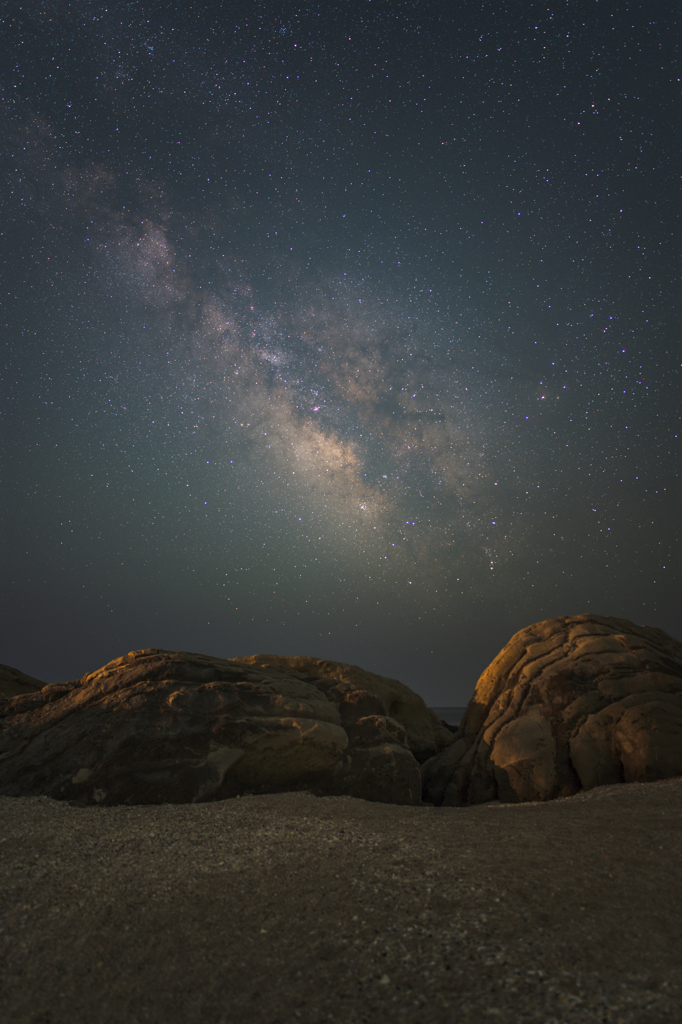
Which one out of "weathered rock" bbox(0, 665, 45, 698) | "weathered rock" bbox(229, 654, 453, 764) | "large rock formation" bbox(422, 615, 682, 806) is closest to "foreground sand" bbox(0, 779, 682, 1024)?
"large rock formation" bbox(422, 615, 682, 806)

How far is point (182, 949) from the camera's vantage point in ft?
7.46

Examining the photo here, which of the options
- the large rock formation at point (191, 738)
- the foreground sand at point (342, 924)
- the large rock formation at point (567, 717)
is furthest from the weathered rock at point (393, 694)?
the foreground sand at point (342, 924)

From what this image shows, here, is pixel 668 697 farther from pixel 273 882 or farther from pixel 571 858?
pixel 273 882

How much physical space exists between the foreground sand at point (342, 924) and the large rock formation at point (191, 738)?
133 cm

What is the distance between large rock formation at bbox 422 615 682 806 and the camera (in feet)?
23.4

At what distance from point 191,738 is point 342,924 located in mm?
3753

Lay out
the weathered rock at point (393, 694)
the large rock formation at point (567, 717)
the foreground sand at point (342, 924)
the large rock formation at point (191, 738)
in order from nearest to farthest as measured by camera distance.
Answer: the foreground sand at point (342, 924) < the large rock formation at point (191, 738) < the large rock formation at point (567, 717) < the weathered rock at point (393, 694)

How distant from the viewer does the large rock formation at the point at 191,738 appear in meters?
5.24

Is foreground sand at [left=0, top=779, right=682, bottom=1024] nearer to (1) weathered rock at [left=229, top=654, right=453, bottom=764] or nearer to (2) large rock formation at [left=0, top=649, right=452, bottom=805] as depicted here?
(2) large rock formation at [left=0, top=649, right=452, bottom=805]

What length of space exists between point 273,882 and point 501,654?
8952 millimetres

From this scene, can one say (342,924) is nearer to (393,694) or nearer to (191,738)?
(191,738)

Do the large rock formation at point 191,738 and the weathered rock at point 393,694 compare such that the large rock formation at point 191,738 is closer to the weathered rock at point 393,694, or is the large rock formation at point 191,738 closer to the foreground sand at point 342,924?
the foreground sand at point 342,924

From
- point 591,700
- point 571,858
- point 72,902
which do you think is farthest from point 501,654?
point 72,902

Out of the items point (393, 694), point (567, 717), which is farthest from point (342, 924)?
point (393, 694)
